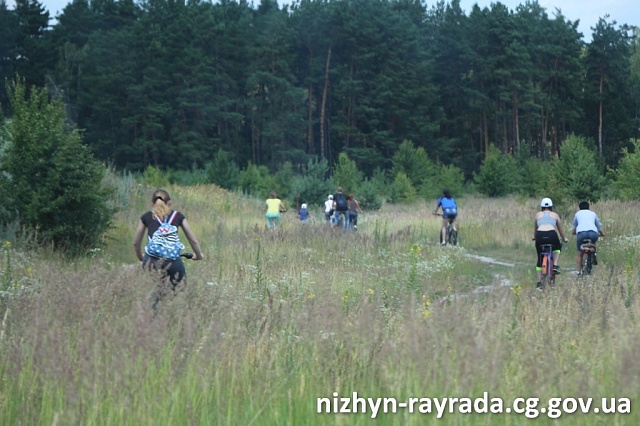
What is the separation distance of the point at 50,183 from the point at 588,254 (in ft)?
31.3

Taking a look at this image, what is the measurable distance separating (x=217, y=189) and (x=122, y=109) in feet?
98.5

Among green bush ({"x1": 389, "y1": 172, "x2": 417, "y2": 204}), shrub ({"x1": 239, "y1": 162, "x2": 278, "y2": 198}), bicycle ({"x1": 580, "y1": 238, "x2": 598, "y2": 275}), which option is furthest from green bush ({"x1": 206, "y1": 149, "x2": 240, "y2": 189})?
bicycle ({"x1": 580, "y1": 238, "x2": 598, "y2": 275})

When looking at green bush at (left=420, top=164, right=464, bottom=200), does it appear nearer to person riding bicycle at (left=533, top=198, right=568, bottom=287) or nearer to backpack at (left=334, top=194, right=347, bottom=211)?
backpack at (left=334, top=194, right=347, bottom=211)

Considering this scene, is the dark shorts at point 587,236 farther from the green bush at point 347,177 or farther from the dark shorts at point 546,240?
the green bush at point 347,177

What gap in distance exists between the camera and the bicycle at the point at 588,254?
47.5ft

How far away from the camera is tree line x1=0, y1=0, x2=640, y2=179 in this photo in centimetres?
6284

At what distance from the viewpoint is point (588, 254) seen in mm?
14633

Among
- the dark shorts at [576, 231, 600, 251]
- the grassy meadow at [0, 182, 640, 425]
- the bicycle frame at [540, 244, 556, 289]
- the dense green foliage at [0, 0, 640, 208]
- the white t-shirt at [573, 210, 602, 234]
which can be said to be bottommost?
the bicycle frame at [540, 244, 556, 289]

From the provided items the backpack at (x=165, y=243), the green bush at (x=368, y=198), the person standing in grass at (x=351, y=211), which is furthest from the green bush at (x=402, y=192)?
the backpack at (x=165, y=243)

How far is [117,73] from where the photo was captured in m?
62.1

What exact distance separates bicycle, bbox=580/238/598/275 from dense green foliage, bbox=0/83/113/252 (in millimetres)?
8655

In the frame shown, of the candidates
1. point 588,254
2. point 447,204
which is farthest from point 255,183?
point 588,254

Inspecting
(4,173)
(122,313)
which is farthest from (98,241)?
(122,313)

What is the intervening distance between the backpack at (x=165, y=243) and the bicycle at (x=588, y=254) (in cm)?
835
